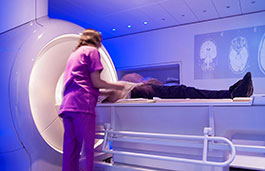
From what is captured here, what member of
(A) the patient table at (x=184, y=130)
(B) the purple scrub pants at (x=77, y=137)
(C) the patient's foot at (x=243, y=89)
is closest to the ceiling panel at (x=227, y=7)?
(C) the patient's foot at (x=243, y=89)

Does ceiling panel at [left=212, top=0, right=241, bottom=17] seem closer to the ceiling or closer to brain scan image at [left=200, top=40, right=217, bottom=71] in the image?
the ceiling

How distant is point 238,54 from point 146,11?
158cm

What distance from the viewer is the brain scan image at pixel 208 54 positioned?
3.74 meters

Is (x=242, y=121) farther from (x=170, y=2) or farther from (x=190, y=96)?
(x=170, y=2)

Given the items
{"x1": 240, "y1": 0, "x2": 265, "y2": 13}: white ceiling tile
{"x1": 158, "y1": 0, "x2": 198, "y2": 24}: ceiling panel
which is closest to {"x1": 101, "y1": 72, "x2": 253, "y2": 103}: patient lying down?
{"x1": 158, "y1": 0, "x2": 198, "y2": 24}: ceiling panel

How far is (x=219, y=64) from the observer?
3668mm

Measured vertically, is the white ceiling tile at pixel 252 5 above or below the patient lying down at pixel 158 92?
above

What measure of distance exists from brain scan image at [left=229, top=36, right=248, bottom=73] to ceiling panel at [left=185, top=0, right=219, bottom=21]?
0.53 m

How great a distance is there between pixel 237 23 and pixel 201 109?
109 inches

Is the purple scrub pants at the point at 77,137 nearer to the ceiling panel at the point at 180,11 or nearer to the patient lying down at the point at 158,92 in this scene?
the patient lying down at the point at 158,92

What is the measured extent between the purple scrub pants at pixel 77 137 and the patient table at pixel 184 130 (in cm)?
22

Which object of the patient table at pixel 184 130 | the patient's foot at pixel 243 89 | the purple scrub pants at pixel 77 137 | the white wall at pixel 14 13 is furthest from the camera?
the white wall at pixel 14 13

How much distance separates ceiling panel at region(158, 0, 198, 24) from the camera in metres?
3.15

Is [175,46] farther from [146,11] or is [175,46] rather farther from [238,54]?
[238,54]
